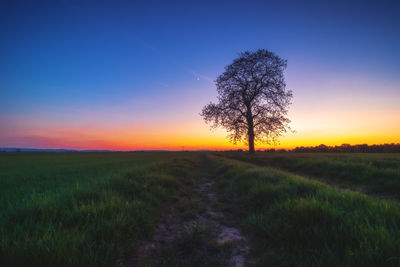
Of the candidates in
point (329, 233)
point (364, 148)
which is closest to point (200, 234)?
point (329, 233)

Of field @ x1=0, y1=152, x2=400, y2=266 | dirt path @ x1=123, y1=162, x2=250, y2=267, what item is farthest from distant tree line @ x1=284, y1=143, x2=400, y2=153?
dirt path @ x1=123, y1=162, x2=250, y2=267

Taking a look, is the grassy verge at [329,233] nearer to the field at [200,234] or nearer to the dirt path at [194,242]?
the field at [200,234]

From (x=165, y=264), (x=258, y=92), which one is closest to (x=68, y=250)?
(x=165, y=264)

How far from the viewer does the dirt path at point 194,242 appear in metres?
2.32

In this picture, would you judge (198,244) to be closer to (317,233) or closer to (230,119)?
(317,233)

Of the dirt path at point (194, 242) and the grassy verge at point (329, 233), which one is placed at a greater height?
the grassy verge at point (329, 233)

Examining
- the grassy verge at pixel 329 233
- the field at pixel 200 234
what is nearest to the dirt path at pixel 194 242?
the field at pixel 200 234

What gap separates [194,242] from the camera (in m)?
2.80

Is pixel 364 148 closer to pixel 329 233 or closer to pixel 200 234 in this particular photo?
pixel 329 233

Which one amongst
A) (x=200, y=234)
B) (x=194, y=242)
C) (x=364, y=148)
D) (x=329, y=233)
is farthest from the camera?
(x=364, y=148)

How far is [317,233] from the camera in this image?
238 cm

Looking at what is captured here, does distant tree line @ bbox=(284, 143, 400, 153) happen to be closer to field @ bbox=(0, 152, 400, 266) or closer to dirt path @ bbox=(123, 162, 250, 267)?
field @ bbox=(0, 152, 400, 266)

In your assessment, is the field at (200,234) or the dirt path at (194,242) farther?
the dirt path at (194,242)

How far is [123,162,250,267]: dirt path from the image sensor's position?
2318mm
